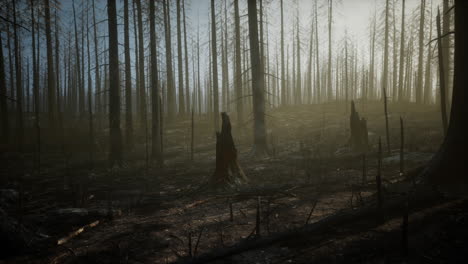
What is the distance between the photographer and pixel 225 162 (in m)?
6.97

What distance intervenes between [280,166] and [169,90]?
1620cm

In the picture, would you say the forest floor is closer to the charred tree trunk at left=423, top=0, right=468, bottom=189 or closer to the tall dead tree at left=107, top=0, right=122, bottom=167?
the charred tree trunk at left=423, top=0, right=468, bottom=189

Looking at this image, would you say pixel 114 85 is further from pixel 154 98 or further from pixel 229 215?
pixel 229 215

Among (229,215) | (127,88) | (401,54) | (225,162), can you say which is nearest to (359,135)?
(225,162)

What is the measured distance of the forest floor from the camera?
311 centimetres

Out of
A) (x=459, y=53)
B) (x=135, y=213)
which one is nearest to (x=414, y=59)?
(x=459, y=53)

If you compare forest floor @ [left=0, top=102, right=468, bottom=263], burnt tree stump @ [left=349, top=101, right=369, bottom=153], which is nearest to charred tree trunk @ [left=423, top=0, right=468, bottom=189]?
forest floor @ [left=0, top=102, right=468, bottom=263]

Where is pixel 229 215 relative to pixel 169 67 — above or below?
below

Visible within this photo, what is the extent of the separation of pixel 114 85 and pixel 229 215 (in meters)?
8.69

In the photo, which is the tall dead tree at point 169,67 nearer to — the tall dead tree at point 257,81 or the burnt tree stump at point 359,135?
the tall dead tree at point 257,81

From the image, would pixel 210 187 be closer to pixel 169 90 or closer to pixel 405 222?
pixel 405 222

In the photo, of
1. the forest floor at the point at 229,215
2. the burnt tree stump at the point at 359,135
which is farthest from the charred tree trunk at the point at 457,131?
the burnt tree stump at the point at 359,135

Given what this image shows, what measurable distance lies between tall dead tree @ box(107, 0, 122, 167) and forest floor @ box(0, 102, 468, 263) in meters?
0.77

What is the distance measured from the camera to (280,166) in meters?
9.65
